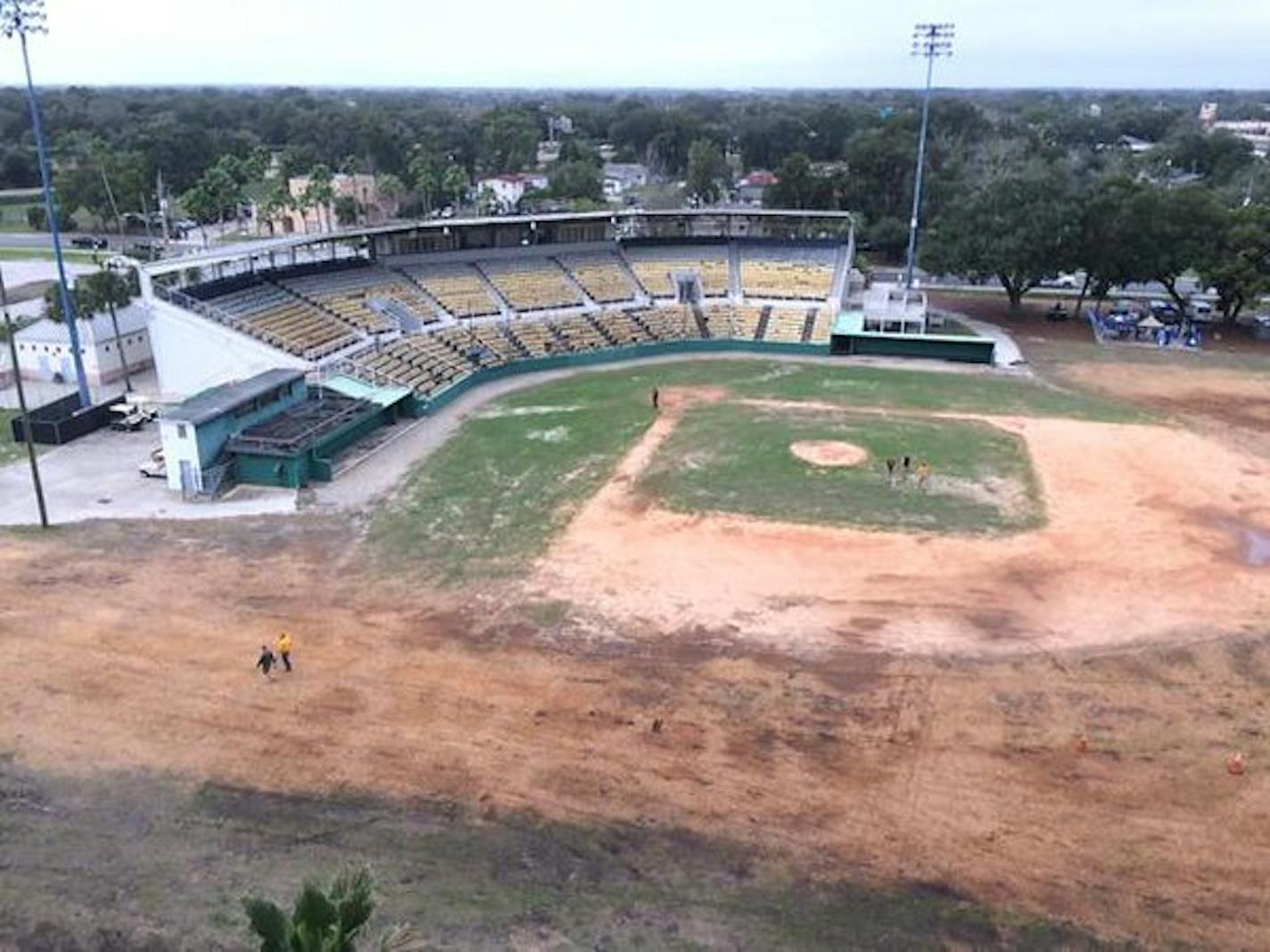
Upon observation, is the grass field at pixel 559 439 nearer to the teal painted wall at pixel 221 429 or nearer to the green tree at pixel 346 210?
the teal painted wall at pixel 221 429

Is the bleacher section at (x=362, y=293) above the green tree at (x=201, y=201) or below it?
below

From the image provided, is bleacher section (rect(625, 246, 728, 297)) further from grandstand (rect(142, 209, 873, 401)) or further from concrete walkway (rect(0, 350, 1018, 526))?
concrete walkway (rect(0, 350, 1018, 526))

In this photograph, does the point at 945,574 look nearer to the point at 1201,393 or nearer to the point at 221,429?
the point at 221,429

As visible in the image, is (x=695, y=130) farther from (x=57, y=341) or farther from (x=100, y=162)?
(x=57, y=341)

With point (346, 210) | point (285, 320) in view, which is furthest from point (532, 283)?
point (346, 210)

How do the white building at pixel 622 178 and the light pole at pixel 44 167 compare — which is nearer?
the light pole at pixel 44 167

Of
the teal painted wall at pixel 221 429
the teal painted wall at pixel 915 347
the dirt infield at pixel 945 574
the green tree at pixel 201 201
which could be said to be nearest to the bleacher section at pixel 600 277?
the teal painted wall at pixel 915 347

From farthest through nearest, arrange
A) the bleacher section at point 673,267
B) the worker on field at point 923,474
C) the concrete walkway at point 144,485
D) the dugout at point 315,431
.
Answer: the bleacher section at point 673,267
the dugout at point 315,431
the worker on field at point 923,474
the concrete walkway at point 144,485
